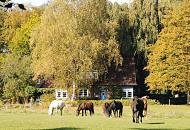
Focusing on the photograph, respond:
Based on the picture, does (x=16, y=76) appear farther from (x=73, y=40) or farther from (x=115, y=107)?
(x=115, y=107)

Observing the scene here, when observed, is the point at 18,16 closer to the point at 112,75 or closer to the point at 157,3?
the point at 112,75

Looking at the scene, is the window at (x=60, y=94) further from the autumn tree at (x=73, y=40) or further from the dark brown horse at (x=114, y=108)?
the dark brown horse at (x=114, y=108)

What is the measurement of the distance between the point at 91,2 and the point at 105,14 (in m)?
3.25

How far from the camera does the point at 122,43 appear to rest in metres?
71.2

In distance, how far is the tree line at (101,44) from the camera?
60312 millimetres

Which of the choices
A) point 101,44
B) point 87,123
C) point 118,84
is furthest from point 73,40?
point 87,123

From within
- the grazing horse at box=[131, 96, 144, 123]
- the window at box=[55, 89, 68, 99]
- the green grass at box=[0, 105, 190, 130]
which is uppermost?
the window at box=[55, 89, 68, 99]

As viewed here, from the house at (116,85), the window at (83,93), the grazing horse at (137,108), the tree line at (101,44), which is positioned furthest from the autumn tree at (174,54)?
the grazing horse at (137,108)

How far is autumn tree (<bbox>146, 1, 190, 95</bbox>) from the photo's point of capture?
5922cm

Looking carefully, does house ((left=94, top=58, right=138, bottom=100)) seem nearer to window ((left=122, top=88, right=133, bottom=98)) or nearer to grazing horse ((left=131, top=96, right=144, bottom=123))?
window ((left=122, top=88, right=133, bottom=98))

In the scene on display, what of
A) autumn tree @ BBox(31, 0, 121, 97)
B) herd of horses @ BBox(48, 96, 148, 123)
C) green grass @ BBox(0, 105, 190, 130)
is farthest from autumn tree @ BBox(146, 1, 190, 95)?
green grass @ BBox(0, 105, 190, 130)

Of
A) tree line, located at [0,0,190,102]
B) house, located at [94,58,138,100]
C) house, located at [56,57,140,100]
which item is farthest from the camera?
house, located at [94,58,138,100]

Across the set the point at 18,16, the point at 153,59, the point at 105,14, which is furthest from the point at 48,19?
the point at 18,16

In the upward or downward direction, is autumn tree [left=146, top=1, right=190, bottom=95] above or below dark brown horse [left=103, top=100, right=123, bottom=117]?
above
